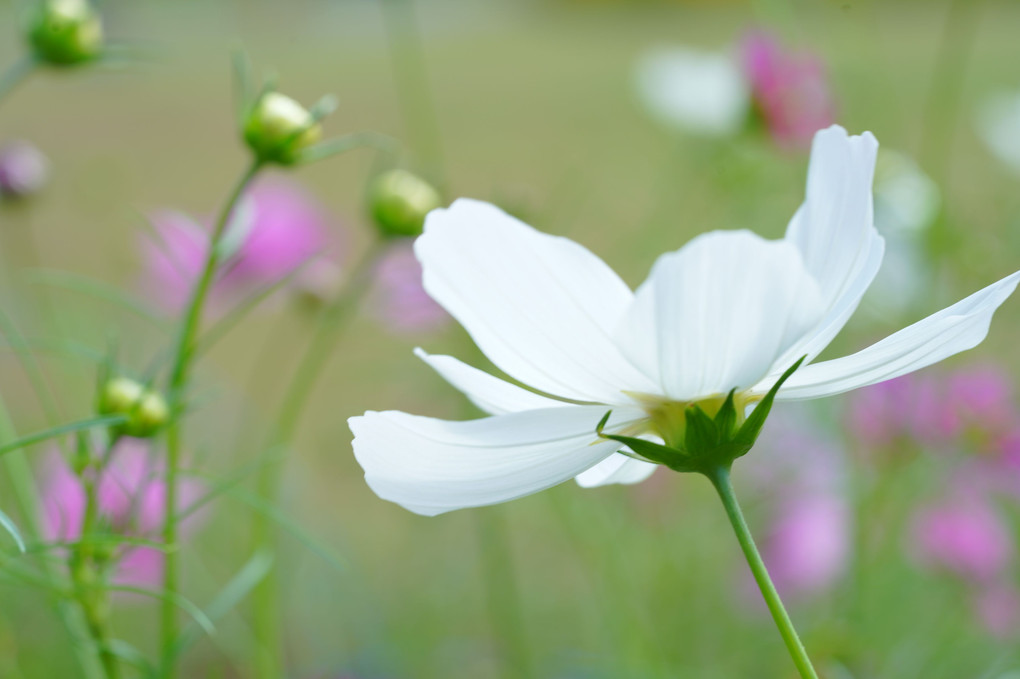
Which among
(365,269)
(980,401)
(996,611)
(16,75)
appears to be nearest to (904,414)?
(980,401)

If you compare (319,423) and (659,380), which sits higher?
(319,423)

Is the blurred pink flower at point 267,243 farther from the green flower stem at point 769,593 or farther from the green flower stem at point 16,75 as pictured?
the green flower stem at point 769,593

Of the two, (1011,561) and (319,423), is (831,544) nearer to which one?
(1011,561)

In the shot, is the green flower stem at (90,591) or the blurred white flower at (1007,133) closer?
the green flower stem at (90,591)

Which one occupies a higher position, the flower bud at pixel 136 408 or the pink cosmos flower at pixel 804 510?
the pink cosmos flower at pixel 804 510

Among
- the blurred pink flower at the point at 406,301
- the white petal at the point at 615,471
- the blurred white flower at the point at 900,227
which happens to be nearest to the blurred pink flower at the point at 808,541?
the blurred white flower at the point at 900,227

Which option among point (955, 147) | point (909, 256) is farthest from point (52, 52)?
point (955, 147)

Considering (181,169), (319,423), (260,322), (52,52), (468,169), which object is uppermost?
(181,169)

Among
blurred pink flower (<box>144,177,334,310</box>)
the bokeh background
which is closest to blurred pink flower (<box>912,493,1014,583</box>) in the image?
the bokeh background
